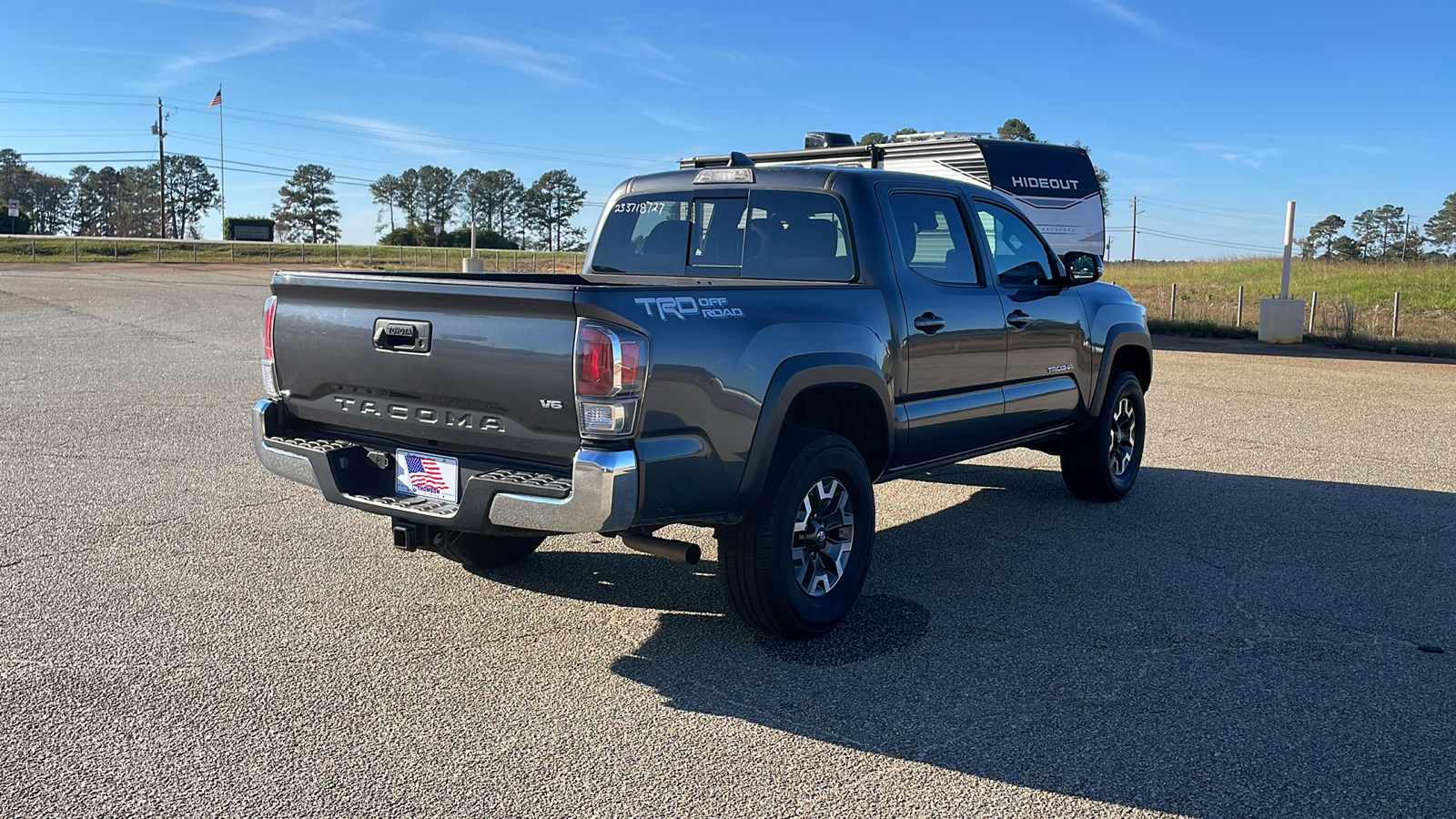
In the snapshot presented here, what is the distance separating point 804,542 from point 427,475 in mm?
1523

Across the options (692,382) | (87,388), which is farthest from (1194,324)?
(692,382)

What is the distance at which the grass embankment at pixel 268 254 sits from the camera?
62094mm

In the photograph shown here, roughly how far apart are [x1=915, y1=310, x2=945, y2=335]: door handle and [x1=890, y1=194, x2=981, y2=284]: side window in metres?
0.23

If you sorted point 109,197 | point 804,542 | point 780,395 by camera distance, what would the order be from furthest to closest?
point 109,197 → point 804,542 → point 780,395

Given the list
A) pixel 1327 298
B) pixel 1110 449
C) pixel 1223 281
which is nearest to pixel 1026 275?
pixel 1110 449

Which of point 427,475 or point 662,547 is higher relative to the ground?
point 427,475

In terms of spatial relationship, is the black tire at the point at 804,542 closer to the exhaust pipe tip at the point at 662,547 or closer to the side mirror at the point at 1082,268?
the exhaust pipe tip at the point at 662,547

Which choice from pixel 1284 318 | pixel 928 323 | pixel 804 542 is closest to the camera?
pixel 804 542

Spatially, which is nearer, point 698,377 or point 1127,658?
point 698,377

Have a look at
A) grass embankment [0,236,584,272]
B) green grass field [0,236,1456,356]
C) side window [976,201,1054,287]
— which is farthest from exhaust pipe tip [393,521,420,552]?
grass embankment [0,236,584,272]

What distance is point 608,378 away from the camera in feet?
12.9

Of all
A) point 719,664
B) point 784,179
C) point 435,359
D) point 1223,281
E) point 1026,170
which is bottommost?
point 719,664

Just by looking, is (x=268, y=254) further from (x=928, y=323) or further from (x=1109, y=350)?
(x=928, y=323)

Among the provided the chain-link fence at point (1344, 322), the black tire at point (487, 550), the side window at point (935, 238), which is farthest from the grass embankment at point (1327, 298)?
the black tire at point (487, 550)
